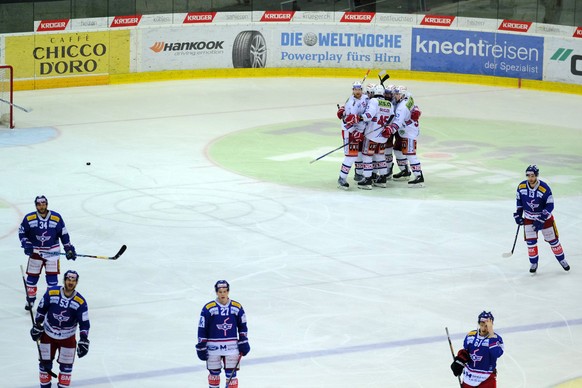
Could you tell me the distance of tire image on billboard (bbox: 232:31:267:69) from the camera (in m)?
28.9

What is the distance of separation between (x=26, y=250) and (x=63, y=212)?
4.89 meters

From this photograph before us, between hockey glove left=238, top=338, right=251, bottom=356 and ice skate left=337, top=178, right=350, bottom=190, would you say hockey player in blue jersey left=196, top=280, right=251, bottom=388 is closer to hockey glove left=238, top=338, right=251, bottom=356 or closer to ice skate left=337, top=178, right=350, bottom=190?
hockey glove left=238, top=338, right=251, bottom=356

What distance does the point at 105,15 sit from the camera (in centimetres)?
2734

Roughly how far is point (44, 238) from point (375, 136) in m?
7.58

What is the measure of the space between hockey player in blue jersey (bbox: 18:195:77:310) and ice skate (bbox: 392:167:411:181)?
8.26 meters

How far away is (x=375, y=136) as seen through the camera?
19.3m

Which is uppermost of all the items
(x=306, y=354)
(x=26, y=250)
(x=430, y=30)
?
(x=430, y=30)

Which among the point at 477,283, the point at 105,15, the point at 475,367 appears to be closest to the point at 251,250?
the point at 477,283

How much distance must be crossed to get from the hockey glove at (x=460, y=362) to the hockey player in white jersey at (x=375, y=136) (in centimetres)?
942

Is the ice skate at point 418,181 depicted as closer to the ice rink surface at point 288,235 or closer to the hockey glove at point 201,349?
the ice rink surface at point 288,235

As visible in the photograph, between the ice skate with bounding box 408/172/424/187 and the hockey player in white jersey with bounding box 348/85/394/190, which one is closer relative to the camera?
the hockey player in white jersey with bounding box 348/85/394/190

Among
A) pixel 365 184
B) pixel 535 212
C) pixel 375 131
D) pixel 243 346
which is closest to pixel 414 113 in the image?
pixel 375 131

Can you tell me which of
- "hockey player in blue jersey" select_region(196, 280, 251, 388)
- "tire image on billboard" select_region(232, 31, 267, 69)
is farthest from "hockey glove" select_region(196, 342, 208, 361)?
"tire image on billboard" select_region(232, 31, 267, 69)

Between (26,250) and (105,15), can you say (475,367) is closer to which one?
(26,250)
